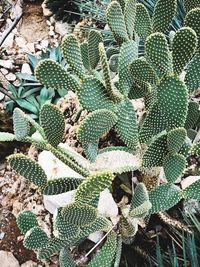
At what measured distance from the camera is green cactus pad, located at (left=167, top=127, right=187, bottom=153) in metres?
1.79

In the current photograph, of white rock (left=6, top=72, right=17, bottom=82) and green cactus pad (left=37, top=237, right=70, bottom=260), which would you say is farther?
white rock (left=6, top=72, right=17, bottom=82)

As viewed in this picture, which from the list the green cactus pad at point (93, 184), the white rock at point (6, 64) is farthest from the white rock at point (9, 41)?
the green cactus pad at point (93, 184)

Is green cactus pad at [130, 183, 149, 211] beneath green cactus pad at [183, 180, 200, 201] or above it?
beneath

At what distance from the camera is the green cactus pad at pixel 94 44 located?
81.2 inches

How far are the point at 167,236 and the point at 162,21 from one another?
1087 millimetres

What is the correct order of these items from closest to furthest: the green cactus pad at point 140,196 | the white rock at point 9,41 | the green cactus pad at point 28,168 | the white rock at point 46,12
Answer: the green cactus pad at point 28,168 < the green cactus pad at point 140,196 < the white rock at point 9,41 < the white rock at point 46,12

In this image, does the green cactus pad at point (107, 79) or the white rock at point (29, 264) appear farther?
the white rock at point (29, 264)

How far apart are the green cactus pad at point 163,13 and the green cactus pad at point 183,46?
1.04ft

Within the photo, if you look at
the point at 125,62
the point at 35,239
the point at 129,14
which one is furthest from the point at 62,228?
the point at 129,14

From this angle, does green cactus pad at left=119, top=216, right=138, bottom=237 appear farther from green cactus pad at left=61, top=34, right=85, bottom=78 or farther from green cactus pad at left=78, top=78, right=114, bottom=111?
green cactus pad at left=61, top=34, right=85, bottom=78

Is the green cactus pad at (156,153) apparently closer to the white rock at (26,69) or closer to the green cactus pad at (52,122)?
the green cactus pad at (52,122)

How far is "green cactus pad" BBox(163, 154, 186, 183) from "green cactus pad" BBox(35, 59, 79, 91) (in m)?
0.47

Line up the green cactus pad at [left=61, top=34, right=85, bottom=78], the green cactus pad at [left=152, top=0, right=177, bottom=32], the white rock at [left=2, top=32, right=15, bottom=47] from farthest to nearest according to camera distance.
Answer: the white rock at [left=2, top=32, right=15, bottom=47] < the green cactus pad at [left=152, top=0, right=177, bottom=32] < the green cactus pad at [left=61, top=34, right=85, bottom=78]

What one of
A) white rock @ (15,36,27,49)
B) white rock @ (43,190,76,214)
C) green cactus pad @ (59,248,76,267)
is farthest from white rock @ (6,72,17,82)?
green cactus pad @ (59,248,76,267)
